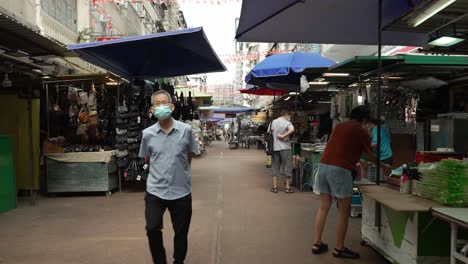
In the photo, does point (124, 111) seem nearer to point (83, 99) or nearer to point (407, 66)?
point (83, 99)

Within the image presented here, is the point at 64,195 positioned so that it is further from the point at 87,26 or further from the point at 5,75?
the point at 87,26

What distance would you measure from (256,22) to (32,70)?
4.50 meters

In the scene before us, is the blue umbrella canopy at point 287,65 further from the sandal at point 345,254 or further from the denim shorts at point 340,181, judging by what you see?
the sandal at point 345,254

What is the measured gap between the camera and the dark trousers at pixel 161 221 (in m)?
3.99

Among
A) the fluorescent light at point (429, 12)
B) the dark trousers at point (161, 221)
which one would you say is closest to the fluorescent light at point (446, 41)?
the fluorescent light at point (429, 12)

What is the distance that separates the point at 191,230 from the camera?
6117 millimetres

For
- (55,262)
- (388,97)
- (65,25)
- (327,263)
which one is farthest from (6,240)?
(65,25)

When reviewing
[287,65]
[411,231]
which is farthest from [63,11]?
[411,231]

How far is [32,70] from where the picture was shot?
26.2 feet

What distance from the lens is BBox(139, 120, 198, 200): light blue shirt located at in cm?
401

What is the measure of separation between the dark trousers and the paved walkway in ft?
2.45

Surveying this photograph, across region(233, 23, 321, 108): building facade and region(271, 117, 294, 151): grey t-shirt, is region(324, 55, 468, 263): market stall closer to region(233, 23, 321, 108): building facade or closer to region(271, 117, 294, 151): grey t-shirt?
region(271, 117, 294, 151): grey t-shirt

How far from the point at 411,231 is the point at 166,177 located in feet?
7.41

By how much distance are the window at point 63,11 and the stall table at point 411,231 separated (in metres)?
10.3
